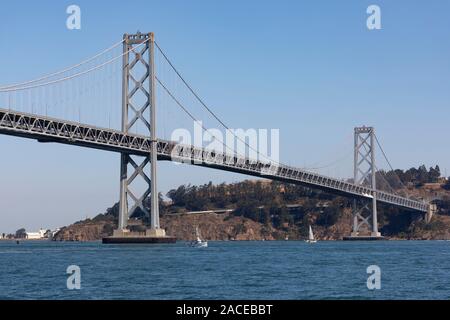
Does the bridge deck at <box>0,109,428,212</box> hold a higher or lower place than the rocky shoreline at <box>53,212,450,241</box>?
higher

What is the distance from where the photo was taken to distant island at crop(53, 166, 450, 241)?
13612 centimetres

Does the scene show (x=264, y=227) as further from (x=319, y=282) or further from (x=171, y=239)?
(x=319, y=282)

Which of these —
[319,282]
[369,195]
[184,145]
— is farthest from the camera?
[369,195]

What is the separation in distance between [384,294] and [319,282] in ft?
15.8

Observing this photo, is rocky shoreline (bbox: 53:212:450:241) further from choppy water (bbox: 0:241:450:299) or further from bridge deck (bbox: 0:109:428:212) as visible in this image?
choppy water (bbox: 0:241:450:299)

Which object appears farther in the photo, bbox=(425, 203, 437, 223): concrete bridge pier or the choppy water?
bbox=(425, 203, 437, 223): concrete bridge pier

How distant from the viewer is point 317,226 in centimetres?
14275

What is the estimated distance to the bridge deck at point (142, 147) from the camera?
2527 inches

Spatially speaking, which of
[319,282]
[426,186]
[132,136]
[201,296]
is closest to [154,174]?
[132,136]

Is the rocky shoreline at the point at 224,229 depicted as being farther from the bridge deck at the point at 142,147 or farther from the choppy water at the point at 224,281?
the choppy water at the point at 224,281

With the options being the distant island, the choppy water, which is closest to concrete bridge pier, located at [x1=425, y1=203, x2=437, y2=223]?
the distant island

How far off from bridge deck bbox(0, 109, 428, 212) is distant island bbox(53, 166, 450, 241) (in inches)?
991

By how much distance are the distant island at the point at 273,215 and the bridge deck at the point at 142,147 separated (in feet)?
82.6

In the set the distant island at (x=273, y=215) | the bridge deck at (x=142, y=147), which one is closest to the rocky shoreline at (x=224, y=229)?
the distant island at (x=273, y=215)
